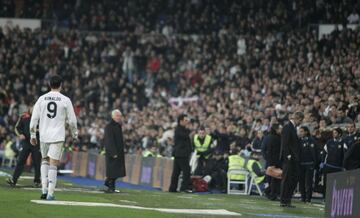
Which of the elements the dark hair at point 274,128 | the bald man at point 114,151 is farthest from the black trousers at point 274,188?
the bald man at point 114,151

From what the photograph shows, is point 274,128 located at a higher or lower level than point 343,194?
higher

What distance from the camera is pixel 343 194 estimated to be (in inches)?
586

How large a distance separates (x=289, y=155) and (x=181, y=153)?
589 cm

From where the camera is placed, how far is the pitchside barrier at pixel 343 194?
14.3 m

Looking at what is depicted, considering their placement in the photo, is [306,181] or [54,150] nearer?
[54,150]

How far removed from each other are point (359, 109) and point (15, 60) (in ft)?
77.4

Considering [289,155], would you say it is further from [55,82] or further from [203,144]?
[203,144]

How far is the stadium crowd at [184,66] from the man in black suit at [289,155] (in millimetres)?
6615

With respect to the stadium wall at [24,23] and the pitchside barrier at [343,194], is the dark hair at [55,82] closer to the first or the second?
the pitchside barrier at [343,194]

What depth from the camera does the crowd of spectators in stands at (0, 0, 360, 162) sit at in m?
32.9

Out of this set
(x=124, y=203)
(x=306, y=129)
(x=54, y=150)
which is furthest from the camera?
(x=306, y=129)

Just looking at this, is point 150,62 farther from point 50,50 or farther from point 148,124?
point 148,124

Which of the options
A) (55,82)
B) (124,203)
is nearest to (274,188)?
(124,203)

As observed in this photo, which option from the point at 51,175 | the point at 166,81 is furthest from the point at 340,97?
the point at 166,81
